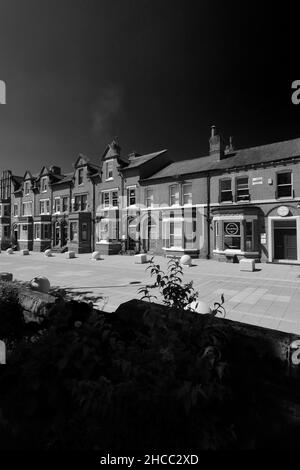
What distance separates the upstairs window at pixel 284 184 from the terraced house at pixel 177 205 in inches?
2.5

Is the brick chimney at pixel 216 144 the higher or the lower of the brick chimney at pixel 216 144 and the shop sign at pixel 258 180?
the higher

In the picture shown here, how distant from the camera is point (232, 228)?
19516 mm

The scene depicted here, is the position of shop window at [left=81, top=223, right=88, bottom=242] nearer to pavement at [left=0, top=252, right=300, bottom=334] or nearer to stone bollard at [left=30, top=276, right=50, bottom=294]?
pavement at [left=0, top=252, right=300, bottom=334]

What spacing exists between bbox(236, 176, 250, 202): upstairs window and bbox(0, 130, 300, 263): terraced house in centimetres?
8

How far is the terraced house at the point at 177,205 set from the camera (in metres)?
18.3

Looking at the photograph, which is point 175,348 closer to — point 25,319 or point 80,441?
point 80,441

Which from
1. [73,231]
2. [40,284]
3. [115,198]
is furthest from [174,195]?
[40,284]

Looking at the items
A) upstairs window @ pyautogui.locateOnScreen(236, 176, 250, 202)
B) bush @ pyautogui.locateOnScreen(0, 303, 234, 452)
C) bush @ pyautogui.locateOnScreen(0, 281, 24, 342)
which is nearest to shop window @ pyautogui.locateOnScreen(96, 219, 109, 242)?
upstairs window @ pyautogui.locateOnScreen(236, 176, 250, 202)

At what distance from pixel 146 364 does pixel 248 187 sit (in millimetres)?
19423

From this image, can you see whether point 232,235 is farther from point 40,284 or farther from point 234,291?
point 40,284

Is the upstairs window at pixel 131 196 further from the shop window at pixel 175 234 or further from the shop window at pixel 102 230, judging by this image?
the shop window at pixel 175 234

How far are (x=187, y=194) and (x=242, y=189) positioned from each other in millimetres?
4928

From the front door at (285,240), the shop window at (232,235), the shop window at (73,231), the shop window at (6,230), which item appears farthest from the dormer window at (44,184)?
the front door at (285,240)

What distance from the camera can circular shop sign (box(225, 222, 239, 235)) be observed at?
19362 mm
